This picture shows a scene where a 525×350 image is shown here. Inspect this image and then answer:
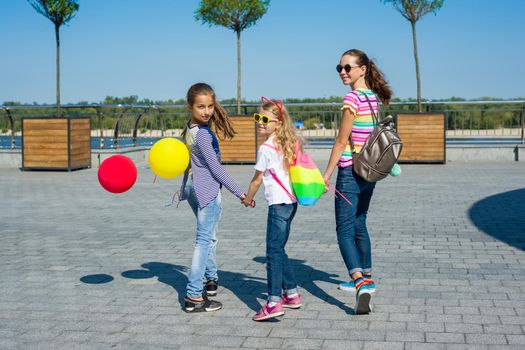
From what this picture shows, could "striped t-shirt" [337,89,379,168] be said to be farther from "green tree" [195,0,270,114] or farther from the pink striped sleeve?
"green tree" [195,0,270,114]

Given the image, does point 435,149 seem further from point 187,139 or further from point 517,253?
point 187,139

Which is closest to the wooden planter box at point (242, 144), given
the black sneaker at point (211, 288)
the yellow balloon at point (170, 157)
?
the black sneaker at point (211, 288)

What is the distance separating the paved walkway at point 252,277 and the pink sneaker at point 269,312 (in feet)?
0.19

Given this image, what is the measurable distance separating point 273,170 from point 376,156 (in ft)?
2.33

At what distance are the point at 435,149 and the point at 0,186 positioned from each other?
10.3 metres

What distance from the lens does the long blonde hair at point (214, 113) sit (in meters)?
5.04

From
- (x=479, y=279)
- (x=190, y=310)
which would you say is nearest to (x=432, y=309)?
(x=479, y=279)

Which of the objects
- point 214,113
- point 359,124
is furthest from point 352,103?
point 214,113

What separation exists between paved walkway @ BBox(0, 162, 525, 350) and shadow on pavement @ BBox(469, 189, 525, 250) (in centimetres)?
2

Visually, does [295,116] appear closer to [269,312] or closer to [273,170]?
[273,170]

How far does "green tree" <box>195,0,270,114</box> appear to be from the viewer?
20750mm

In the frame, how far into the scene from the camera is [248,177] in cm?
1540

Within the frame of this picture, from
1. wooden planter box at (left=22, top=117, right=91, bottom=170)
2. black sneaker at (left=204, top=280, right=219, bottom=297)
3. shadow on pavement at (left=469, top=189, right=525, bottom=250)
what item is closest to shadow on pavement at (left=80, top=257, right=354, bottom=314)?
black sneaker at (left=204, top=280, right=219, bottom=297)

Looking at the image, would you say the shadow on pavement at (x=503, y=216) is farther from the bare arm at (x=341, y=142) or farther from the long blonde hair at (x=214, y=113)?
the long blonde hair at (x=214, y=113)
